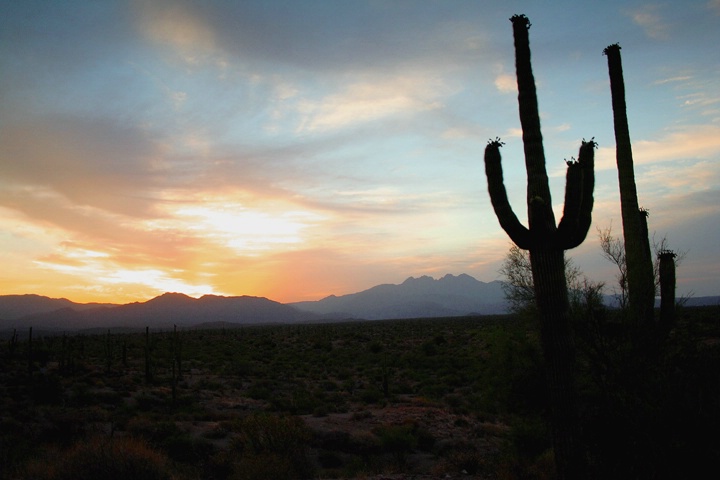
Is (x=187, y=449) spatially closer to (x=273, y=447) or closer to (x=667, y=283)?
(x=273, y=447)

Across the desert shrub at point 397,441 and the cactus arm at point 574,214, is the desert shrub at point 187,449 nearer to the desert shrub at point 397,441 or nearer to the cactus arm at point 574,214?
the desert shrub at point 397,441

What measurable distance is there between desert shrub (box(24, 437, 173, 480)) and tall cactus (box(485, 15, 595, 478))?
24.9 ft

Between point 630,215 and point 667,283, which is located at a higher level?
point 630,215

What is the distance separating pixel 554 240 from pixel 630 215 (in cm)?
515

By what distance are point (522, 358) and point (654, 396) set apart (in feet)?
28.6

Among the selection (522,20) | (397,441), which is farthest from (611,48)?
(397,441)

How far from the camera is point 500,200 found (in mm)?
8461

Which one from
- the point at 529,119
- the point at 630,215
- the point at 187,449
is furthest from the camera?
the point at 187,449

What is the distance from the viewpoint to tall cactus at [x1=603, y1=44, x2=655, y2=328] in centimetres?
1098

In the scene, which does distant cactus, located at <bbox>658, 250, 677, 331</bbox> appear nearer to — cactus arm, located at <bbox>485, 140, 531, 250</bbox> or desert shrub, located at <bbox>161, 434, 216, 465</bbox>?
cactus arm, located at <bbox>485, 140, 531, 250</bbox>

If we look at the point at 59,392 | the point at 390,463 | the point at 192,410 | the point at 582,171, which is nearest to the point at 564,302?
the point at 582,171

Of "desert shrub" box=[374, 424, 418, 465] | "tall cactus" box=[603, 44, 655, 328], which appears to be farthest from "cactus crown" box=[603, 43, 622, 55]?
"desert shrub" box=[374, 424, 418, 465]

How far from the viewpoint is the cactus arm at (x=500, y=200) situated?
8.08m

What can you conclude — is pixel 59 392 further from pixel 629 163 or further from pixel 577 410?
pixel 629 163
